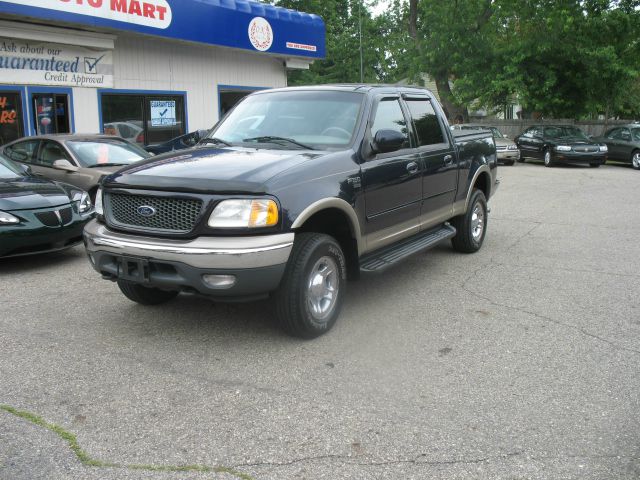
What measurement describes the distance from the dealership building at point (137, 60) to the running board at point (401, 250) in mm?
9904

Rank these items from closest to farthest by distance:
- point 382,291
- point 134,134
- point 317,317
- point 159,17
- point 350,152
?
point 317,317 < point 350,152 < point 382,291 < point 159,17 < point 134,134

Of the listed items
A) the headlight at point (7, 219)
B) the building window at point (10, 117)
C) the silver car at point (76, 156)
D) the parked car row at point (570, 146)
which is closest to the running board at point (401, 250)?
the headlight at point (7, 219)

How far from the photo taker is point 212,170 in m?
4.54

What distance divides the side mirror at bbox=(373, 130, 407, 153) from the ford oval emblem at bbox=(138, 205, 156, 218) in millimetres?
1979

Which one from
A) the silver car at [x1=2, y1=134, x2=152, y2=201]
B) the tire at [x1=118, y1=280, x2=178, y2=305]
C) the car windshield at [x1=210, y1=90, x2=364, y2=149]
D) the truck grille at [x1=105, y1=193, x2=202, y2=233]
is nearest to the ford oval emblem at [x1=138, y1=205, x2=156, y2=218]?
the truck grille at [x1=105, y1=193, x2=202, y2=233]

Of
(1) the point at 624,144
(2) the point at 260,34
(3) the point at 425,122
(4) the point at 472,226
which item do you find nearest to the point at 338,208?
(3) the point at 425,122

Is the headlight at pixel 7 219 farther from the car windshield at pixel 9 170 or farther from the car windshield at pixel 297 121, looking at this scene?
the car windshield at pixel 297 121

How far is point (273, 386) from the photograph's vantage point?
4.01 metres

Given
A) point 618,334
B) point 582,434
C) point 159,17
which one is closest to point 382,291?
point 618,334

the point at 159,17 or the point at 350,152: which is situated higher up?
the point at 159,17

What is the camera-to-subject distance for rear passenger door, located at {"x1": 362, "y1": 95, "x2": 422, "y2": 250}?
5383 mm

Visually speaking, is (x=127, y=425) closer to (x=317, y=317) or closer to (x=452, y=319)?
(x=317, y=317)

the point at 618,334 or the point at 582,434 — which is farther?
the point at 618,334

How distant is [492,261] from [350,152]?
10.2 feet
